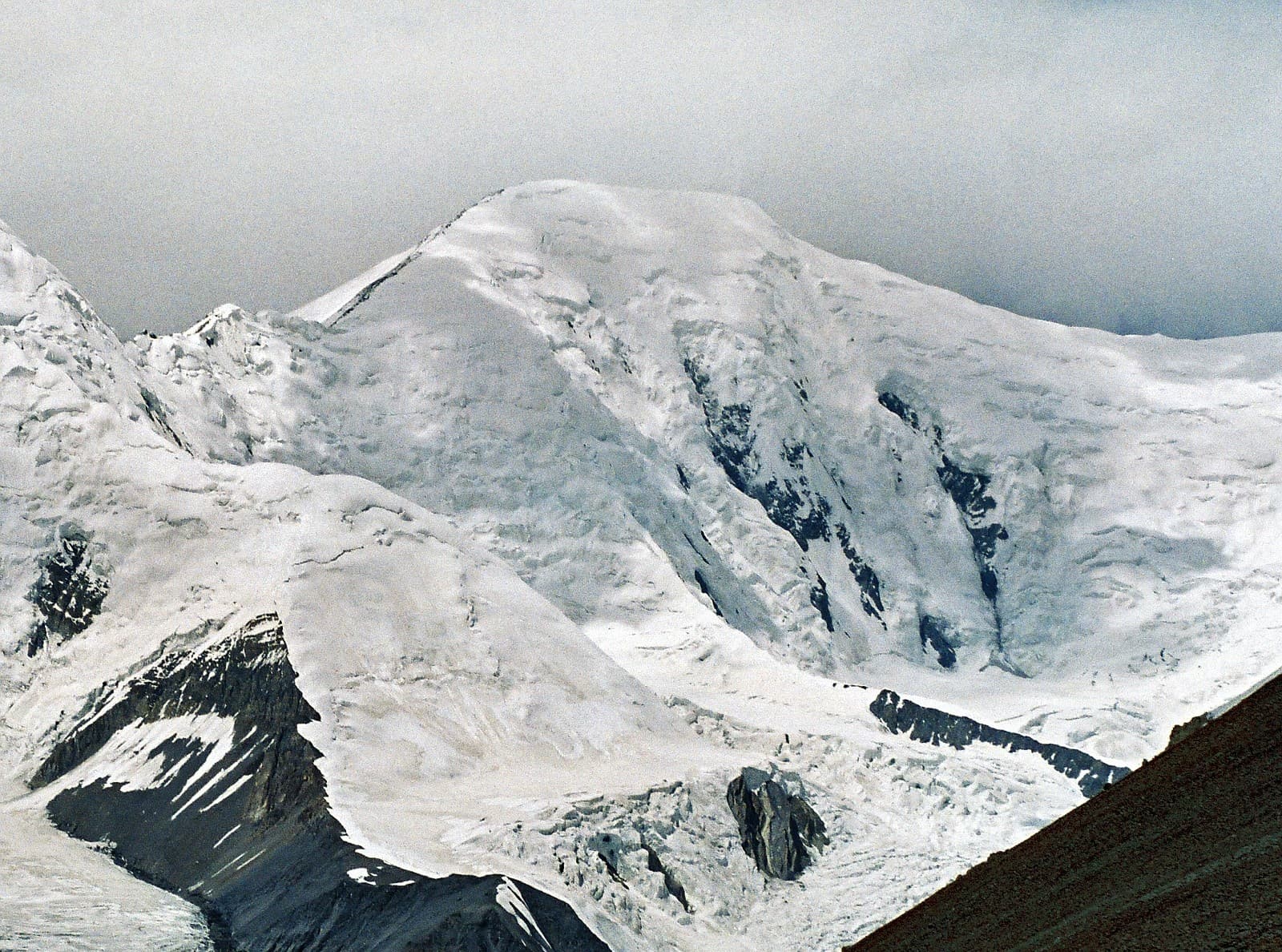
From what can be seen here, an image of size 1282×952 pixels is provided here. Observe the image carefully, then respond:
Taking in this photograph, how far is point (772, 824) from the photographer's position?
186 meters

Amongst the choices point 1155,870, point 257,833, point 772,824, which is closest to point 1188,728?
point 1155,870

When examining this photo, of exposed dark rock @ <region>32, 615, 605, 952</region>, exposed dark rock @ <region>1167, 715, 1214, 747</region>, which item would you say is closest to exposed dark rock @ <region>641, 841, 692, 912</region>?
exposed dark rock @ <region>32, 615, 605, 952</region>

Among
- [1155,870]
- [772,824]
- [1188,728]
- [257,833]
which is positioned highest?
[1155,870]

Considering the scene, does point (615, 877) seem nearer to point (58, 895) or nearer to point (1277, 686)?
point (58, 895)

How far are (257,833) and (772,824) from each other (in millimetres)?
46546

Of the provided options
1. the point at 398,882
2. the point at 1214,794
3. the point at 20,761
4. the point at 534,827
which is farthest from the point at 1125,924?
the point at 20,761

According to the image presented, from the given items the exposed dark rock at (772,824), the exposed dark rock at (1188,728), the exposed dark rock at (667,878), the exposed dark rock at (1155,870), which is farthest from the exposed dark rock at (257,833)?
the exposed dark rock at (1155,870)

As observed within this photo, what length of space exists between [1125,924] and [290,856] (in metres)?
118

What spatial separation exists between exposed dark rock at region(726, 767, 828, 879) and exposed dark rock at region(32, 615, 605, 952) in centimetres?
3758

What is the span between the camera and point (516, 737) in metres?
188

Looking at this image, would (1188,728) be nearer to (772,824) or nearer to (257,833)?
(257,833)

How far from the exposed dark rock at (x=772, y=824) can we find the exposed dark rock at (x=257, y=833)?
37583 millimetres

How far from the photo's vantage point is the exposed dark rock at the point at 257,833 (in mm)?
133125

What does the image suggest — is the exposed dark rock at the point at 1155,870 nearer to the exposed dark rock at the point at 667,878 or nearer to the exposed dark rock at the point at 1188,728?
the exposed dark rock at the point at 1188,728
